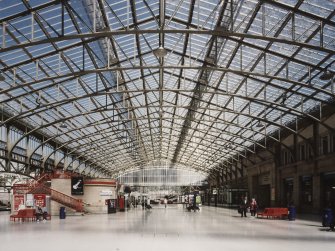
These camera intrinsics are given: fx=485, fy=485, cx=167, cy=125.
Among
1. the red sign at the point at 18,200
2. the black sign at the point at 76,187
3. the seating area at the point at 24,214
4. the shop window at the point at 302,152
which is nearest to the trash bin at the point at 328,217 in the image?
the shop window at the point at 302,152

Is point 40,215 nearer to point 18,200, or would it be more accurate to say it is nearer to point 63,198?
point 18,200

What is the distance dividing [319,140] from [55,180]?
25.5 m

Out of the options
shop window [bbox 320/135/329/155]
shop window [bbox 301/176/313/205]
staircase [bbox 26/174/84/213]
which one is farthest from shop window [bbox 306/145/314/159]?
staircase [bbox 26/174/84/213]

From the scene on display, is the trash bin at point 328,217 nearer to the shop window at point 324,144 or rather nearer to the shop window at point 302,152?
the shop window at point 324,144

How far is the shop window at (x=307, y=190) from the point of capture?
44219 millimetres

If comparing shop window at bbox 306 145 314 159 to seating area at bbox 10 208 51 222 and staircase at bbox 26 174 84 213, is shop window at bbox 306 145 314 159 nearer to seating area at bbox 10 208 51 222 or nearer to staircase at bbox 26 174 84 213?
staircase at bbox 26 174 84 213

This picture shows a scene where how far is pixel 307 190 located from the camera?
45156mm

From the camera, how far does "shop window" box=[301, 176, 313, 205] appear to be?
145 feet

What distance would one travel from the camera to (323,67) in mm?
31594

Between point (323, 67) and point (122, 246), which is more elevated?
point (323, 67)

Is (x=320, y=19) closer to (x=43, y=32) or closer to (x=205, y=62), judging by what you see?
(x=205, y=62)

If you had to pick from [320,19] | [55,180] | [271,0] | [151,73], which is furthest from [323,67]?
[55,180]

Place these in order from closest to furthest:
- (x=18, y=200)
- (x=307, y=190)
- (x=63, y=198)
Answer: (x=18, y=200) < (x=307, y=190) < (x=63, y=198)

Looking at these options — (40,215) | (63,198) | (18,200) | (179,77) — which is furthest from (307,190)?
(18,200)
